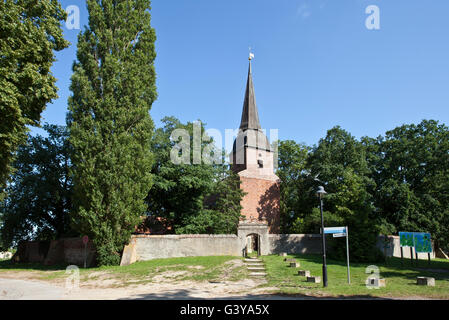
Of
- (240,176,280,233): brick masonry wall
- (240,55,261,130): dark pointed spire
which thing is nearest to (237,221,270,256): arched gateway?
(240,176,280,233): brick masonry wall

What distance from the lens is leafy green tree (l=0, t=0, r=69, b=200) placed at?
11.3m

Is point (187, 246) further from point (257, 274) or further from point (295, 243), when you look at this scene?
point (295, 243)

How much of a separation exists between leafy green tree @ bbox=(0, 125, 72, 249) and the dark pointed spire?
22.4 m

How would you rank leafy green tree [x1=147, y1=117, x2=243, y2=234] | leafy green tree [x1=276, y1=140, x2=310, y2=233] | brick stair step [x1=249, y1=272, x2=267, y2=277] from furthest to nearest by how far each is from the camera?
leafy green tree [x1=276, y1=140, x2=310, y2=233] → leafy green tree [x1=147, y1=117, x2=243, y2=234] → brick stair step [x1=249, y1=272, x2=267, y2=277]

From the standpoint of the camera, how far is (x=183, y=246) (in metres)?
21.8

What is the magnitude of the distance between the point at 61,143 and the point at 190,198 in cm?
1367

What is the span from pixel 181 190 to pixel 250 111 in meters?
20.2

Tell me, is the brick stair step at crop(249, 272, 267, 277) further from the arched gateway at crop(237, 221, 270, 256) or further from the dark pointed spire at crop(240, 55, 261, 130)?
the dark pointed spire at crop(240, 55, 261, 130)

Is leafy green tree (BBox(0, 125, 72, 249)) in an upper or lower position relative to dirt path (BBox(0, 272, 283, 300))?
upper

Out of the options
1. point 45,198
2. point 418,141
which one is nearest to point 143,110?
point 45,198

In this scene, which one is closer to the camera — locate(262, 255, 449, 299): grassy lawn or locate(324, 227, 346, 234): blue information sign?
locate(262, 255, 449, 299): grassy lawn

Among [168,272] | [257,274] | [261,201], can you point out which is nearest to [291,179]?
[261,201]

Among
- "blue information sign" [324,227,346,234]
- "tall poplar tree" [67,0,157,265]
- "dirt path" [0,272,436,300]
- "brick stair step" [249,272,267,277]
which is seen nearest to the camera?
"dirt path" [0,272,436,300]
